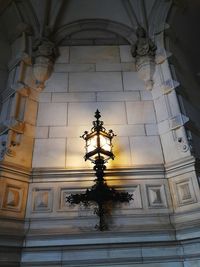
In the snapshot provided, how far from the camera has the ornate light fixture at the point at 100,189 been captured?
9.95ft

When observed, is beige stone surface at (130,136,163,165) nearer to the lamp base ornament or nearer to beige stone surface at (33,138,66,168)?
the lamp base ornament

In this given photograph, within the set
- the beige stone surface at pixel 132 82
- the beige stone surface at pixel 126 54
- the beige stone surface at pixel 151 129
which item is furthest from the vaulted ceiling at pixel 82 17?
the beige stone surface at pixel 151 129

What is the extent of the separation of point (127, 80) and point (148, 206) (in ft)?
7.29

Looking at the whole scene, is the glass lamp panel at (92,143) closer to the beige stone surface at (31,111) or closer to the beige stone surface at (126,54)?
the beige stone surface at (31,111)

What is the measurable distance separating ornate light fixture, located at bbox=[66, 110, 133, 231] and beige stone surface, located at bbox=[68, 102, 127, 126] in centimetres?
68

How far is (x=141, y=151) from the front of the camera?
3.65 m

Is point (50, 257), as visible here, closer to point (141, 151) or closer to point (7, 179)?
point (7, 179)

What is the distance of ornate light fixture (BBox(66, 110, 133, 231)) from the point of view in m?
3.03

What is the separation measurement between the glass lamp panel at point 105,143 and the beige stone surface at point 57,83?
1449 mm

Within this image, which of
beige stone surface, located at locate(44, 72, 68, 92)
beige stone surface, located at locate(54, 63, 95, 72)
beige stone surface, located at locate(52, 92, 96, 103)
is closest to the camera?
beige stone surface, located at locate(52, 92, 96, 103)

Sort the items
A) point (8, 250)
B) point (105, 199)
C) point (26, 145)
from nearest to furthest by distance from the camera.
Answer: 1. point (8, 250)
2. point (105, 199)
3. point (26, 145)

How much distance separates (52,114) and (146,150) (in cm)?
160

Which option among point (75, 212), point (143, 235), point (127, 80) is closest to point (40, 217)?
point (75, 212)

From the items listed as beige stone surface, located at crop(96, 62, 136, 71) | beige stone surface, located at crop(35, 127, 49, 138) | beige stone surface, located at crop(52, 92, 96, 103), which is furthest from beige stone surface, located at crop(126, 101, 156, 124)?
beige stone surface, located at crop(35, 127, 49, 138)
